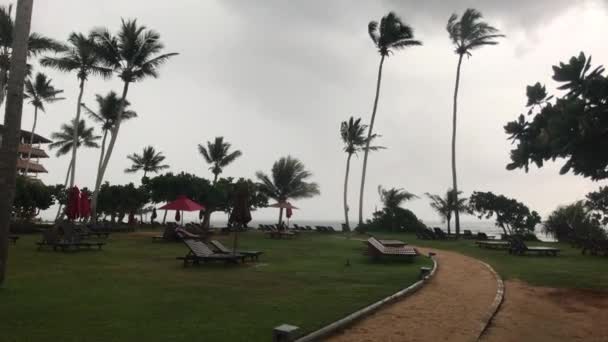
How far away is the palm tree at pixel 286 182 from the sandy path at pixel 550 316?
3080 cm

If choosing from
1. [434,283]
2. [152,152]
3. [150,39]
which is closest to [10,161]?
[434,283]

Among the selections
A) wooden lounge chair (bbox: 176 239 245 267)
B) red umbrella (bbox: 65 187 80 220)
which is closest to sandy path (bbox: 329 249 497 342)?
wooden lounge chair (bbox: 176 239 245 267)

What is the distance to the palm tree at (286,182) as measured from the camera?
38750 millimetres

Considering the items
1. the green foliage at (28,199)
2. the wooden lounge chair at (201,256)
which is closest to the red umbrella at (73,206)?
the wooden lounge chair at (201,256)

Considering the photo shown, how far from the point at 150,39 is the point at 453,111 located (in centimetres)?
2303

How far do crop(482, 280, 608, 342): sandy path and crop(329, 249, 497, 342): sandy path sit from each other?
32 cm

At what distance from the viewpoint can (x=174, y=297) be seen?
22.5 feet

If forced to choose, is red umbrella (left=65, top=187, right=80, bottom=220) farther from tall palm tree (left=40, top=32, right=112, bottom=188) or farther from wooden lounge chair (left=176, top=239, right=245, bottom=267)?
tall palm tree (left=40, top=32, right=112, bottom=188)

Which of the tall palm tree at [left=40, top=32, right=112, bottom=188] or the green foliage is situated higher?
the tall palm tree at [left=40, top=32, right=112, bottom=188]

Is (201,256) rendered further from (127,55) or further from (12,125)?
(127,55)

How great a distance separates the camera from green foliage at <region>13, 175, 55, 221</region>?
995 inches

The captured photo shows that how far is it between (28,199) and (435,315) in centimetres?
2820

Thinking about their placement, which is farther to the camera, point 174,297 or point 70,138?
point 70,138

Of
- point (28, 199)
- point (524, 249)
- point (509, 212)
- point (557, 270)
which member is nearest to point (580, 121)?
point (557, 270)
